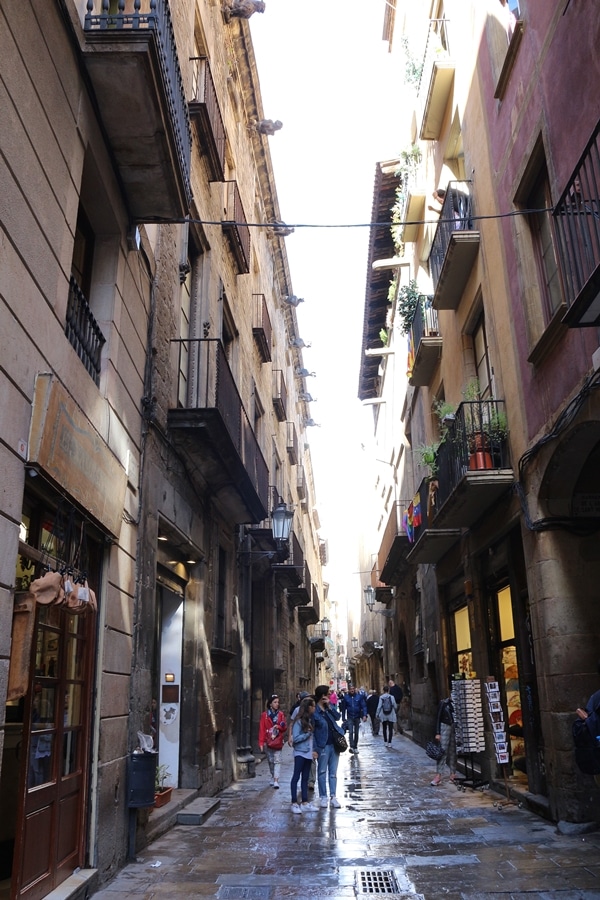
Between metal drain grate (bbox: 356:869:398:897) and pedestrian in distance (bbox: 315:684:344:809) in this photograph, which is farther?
pedestrian in distance (bbox: 315:684:344:809)

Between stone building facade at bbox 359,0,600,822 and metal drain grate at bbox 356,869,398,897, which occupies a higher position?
stone building facade at bbox 359,0,600,822

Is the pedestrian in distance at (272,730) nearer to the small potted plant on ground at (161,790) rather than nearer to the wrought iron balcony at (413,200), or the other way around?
the small potted plant on ground at (161,790)

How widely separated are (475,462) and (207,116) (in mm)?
6162

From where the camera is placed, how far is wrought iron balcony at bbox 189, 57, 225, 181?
10695 mm

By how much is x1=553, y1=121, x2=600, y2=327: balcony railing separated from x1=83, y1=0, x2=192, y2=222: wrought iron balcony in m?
3.58

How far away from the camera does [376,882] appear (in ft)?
20.4

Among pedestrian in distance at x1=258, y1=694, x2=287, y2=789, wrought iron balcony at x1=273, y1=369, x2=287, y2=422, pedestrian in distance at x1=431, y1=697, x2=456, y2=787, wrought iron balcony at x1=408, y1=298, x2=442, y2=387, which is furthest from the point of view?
wrought iron balcony at x1=273, y1=369, x2=287, y2=422

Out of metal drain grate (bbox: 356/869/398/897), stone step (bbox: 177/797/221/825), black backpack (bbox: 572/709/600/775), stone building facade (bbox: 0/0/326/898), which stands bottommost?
metal drain grate (bbox: 356/869/398/897)

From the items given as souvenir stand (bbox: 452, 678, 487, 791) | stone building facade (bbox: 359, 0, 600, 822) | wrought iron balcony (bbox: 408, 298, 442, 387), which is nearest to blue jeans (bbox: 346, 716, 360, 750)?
stone building facade (bbox: 359, 0, 600, 822)

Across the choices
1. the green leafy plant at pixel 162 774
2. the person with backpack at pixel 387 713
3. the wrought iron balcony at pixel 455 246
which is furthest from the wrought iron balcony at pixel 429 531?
the person with backpack at pixel 387 713

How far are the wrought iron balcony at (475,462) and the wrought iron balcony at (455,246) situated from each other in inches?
92.1

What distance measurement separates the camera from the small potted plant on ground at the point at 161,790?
8539 mm

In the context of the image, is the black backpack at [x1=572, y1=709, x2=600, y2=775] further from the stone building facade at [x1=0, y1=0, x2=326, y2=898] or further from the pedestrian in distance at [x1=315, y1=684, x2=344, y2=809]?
the pedestrian in distance at [x1=315, y1=684, x2=344, y2=809]

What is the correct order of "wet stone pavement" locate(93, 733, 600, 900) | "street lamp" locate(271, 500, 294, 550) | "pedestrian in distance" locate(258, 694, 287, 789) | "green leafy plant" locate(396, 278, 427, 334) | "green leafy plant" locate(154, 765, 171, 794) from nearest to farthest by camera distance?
"wet stone pavement" locate(93, 733, 600, 900) < "green leafy plant" locate(154, 765, 171, 794) < "pedestrian in distance" locate(258, 694, 287, 789) < "street lamp" locate(271, 500, 294, 550) < "green leafy plant" locate(396, 278, 427, 334)
